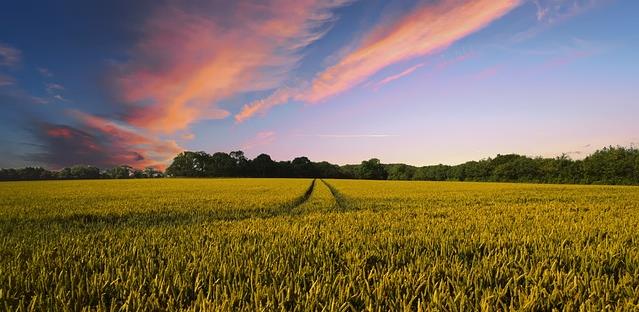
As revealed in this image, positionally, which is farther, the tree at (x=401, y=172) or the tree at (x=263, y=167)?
the tree at (x=401, y=172)

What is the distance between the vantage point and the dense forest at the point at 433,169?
85625 millimetres

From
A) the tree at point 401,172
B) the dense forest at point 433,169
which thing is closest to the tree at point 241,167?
the dense forest at point 433,169

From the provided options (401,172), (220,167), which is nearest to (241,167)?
(220,167)

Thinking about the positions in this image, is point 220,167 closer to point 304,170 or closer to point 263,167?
point 263,167

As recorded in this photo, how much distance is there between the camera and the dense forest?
8562cm

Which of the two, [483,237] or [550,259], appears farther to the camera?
[483,237]

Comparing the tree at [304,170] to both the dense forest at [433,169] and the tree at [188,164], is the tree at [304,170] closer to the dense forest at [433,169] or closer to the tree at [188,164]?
the dense forest at [433,169]

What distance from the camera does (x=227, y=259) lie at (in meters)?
4.38

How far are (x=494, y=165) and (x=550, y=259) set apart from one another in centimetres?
13236

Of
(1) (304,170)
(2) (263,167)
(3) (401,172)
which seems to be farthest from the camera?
(3) (401,172)

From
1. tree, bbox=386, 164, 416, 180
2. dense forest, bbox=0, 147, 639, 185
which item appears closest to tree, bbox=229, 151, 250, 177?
dense forest, bbox=0, 147, 639, 185

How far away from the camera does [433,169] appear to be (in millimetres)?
141375

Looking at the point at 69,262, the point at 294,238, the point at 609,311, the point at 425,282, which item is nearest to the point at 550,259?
the point at 609,311

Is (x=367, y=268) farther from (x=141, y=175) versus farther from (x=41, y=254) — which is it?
(x=141, y=175)
